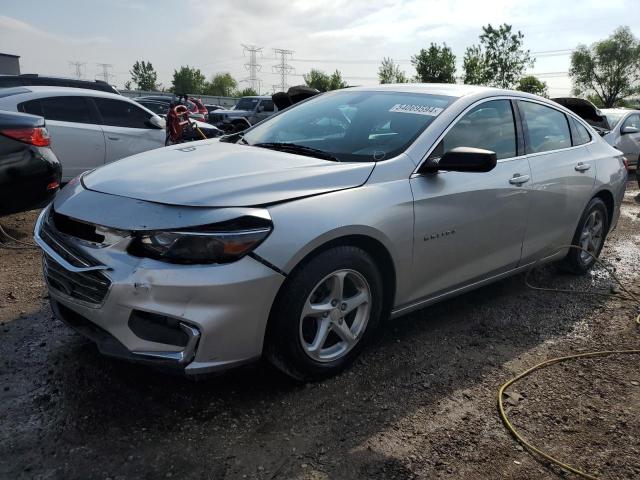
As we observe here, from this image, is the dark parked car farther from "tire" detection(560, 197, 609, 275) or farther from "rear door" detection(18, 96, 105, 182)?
"tire" detection(560, 197, 609, 275)

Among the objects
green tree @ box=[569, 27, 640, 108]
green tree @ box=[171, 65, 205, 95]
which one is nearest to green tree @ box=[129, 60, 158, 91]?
green tree @ box=[171, 65, 205, 95]

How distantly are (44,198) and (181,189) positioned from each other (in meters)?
3.05

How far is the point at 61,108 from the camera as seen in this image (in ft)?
24.4

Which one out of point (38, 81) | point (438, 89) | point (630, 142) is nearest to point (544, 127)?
point (438, 89)

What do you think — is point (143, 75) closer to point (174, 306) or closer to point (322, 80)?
point (322, 80)

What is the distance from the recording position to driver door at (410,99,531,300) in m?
3.25

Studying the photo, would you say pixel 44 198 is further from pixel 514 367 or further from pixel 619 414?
pixel 619 414

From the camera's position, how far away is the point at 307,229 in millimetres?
2635

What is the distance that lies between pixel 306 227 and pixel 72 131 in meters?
6.03

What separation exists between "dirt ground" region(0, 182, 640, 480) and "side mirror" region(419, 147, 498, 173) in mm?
1132

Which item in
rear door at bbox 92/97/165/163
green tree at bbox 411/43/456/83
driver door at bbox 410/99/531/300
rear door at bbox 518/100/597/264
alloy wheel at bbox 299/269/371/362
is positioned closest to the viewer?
alloy wheel at bbox 299/269/371/362

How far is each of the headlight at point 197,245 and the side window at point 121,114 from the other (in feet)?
20.2

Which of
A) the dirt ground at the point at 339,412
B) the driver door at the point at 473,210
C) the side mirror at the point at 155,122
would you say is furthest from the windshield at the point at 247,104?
the dirt ground at the point at 339,412

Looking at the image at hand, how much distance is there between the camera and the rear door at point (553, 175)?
4.09m
